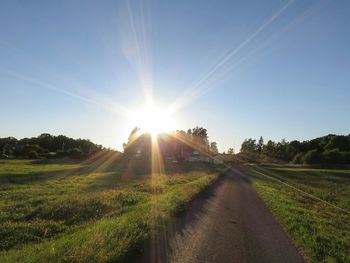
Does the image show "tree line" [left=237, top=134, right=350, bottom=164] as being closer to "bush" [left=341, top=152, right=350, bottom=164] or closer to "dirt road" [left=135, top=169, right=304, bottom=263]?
"bush" [left=341, top=152, right=350, bottom=164]

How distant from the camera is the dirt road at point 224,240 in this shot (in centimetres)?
1015

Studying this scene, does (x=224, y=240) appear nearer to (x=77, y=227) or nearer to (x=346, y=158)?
(x=77, y=227)

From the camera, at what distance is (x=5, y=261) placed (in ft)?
29.6

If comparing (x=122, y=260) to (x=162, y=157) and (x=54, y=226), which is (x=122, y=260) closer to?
(x=54, y=226)

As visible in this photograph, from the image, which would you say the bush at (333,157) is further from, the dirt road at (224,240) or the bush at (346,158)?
the dirt road at (224,240)

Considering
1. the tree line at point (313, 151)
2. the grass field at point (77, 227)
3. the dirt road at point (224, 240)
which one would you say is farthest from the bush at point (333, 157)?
the dirt road at point (224, 240)

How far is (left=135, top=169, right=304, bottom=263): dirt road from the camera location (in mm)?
10148

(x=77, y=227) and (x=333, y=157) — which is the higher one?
(x=333, y=157)

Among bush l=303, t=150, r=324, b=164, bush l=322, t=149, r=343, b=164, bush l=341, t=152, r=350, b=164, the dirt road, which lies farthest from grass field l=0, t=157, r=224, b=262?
bush l=341, t=152, r=350, b=164

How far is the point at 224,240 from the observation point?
12031mm

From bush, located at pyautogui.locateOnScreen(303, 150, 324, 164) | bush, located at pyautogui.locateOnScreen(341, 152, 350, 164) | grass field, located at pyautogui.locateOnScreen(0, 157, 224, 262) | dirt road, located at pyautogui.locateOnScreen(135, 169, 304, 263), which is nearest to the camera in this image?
grass field, located at pyautogui.locateOnScreen(0, 157, 224, 262)

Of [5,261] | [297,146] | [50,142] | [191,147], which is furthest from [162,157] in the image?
[297,146]

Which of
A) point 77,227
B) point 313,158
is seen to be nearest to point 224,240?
point 77,227

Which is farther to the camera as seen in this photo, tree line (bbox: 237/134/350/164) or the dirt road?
tree line (bbox: 237/134/350/164)
